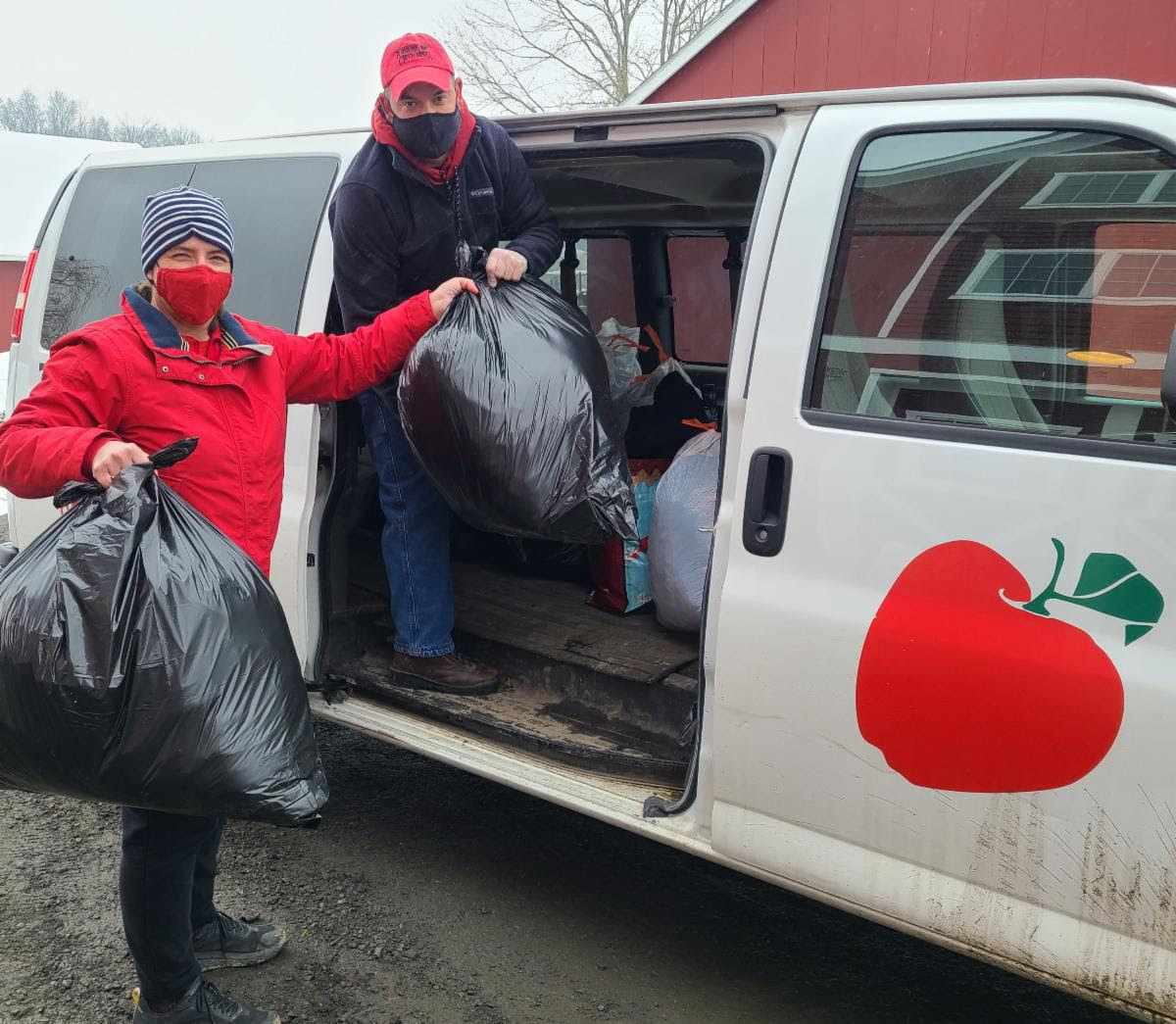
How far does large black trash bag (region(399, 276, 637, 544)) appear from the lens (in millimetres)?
2594

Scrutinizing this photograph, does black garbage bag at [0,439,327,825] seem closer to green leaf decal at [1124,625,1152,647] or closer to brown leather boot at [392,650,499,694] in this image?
brown leather boot at [392,650,499,694]

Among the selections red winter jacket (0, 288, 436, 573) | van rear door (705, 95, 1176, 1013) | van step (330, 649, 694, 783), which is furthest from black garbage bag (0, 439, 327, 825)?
van rear door (705, 95, 1176, 1013)

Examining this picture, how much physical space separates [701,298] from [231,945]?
3.14 m

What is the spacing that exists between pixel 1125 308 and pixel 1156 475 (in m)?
0.32

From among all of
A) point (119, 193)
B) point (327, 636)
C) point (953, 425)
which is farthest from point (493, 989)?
point (119, 193)

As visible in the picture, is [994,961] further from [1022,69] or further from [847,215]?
[1022,69]

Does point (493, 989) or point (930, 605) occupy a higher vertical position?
point (930, 605)

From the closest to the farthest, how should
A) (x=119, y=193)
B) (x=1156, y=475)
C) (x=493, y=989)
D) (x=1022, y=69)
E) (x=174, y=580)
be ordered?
(x=1156, y=475) → (x=174, y=580) → (x=493, y=989) → (x=119, y=193) → (x=1022, y=69)

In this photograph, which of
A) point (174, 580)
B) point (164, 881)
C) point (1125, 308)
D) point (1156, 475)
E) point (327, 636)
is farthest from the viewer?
point (327, 636)

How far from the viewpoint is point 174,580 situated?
80.7 inches

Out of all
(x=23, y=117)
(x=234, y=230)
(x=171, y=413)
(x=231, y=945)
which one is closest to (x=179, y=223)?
(x=171, y=413)

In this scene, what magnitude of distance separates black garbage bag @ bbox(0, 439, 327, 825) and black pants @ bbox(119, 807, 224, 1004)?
0.63 ft

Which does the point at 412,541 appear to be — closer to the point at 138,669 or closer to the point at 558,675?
the point at 558,675

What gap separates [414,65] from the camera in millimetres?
2760
